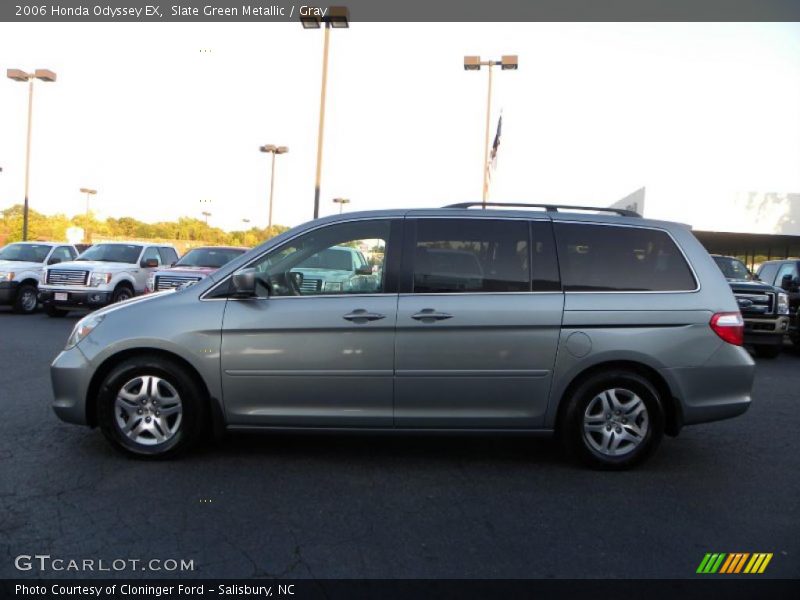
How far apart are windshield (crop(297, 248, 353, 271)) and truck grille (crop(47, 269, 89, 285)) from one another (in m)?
11.4

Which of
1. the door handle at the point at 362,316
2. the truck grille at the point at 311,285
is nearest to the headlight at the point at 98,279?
the truck grille at the point at 311,285

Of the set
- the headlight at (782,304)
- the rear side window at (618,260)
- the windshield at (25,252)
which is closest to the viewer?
the rear side window at (618,260)

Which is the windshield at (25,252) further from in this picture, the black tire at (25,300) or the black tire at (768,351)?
the black tire at (768,351)

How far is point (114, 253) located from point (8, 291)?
2499 millimetres

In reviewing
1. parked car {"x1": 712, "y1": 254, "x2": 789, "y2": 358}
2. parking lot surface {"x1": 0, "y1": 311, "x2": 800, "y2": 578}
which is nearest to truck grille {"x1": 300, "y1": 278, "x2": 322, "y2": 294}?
parking lot surface {"x1": 0, "y1": 311, "x2": 800, "y2": 578}

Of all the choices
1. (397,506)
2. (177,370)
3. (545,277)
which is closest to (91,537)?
(177,370)

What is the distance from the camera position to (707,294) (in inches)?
191

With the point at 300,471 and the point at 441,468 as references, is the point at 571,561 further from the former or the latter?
the point at 300,471

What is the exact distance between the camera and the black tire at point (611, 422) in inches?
187

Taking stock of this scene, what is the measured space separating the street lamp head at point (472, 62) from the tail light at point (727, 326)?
58.4 feet

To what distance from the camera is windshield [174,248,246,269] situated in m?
15.1

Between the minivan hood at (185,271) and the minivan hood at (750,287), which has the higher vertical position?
the minivan hood at (750,287)
